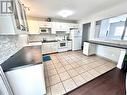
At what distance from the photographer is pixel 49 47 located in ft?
14.2

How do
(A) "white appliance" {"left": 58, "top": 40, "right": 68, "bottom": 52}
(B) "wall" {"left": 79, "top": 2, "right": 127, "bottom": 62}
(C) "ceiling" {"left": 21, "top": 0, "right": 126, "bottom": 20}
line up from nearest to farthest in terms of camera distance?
(C) "ceiling" {"left": 21, "top": 0, "right": 126, "bottom": 20} < (B) "wall" {"left": 79, "top": 2, "right": 127, "bottom": 62} < (A) "white appliance" {"left": 58, "top": 40, "right": 68, "bottom": 52}

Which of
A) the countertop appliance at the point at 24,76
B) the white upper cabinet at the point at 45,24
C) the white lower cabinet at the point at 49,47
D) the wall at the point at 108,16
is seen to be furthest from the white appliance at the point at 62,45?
the countertop appliance at the point at 24,76

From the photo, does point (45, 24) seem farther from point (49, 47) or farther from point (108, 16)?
point (108, 16)

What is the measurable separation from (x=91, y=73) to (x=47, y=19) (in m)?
4.05

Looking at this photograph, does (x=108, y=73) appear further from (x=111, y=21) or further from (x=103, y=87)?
(x=111, y=21)

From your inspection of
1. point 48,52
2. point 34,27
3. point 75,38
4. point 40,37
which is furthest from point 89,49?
point 34,27

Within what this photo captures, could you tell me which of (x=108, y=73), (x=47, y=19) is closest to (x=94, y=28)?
(x=108, y=73)

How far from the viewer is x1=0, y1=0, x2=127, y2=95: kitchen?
1.08 metres

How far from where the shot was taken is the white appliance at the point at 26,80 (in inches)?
42.5

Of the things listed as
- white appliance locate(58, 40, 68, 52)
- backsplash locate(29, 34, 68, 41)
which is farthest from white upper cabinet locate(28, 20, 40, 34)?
white appliance locate(58, 40, 68, 52)

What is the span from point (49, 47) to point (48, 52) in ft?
1.13

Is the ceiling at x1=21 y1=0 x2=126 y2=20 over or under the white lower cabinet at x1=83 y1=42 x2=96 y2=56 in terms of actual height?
over

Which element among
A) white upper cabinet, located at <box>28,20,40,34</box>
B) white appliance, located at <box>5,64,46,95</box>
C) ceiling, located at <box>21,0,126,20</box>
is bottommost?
white appliance, located at <box>5,64,46,95</box>

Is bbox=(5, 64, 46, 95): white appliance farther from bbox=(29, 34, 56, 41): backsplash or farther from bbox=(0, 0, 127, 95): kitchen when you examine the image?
bbox=(29, 34, 56, 41): backsplash
